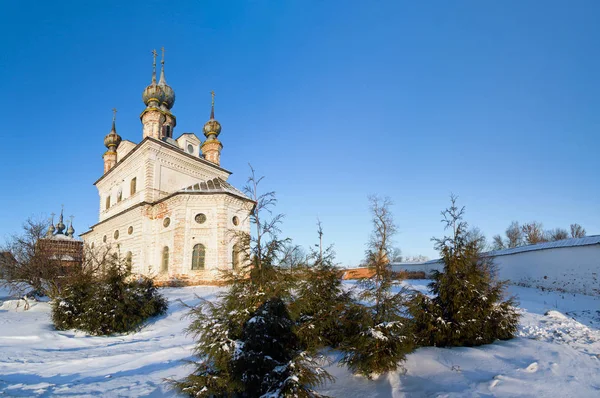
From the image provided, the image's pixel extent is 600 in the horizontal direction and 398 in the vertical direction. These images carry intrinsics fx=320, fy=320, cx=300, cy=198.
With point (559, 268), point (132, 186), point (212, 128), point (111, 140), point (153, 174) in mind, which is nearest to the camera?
point (559, 268)

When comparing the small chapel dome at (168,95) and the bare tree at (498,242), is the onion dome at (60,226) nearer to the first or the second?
the small chapel dome at (168,95)

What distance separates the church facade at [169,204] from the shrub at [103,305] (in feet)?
24.2

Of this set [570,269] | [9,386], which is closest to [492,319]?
[9,386]

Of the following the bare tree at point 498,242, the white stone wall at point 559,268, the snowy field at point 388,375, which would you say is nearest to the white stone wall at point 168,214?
the snowy field at point 388,375

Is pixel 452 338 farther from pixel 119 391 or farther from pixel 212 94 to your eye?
pixel 212 94

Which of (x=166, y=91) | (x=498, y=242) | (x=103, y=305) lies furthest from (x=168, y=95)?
(x=498, y=242)

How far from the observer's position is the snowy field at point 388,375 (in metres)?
5.85

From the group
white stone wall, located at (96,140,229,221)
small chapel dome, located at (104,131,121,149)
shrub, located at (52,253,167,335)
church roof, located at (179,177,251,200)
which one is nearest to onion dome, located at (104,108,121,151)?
small chapel dome, located at (104,131,121,149)

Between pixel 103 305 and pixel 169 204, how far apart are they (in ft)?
44.5

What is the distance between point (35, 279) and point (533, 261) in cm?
2893

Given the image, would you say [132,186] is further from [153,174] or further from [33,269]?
[33,269]

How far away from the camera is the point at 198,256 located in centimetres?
2339

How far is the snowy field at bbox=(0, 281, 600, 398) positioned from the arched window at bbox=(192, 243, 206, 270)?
11946 millimetres

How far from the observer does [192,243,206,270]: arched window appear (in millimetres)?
23305
